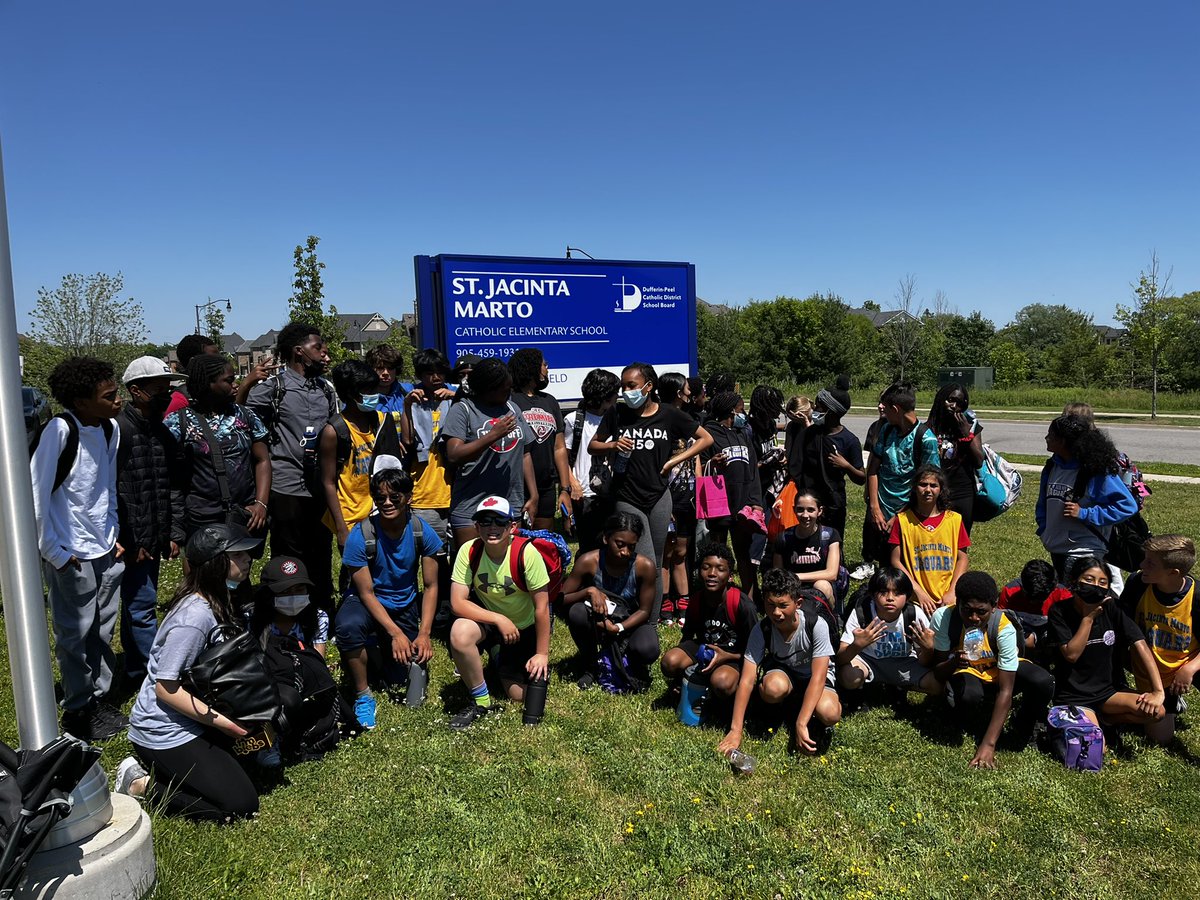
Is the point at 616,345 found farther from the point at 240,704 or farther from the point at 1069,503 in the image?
the point at 240,704

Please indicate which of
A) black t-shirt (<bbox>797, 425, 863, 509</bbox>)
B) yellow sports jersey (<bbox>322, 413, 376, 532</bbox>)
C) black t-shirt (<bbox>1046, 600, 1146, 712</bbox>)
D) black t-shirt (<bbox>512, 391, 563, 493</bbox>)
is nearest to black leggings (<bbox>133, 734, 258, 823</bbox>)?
yellow sports jersey (<bbox>322, 413, 376, 532</bbox>)

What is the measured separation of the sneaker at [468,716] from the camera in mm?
4352

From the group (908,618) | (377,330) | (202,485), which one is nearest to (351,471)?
Result: (202,485)

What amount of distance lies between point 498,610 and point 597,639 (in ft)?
2.36

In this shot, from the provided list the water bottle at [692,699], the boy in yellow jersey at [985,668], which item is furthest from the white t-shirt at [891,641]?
the water bottle at [692,699]

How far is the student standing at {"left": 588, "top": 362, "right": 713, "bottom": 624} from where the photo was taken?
18.3 feet

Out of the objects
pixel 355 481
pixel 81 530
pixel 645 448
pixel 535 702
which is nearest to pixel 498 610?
pixel 535 702

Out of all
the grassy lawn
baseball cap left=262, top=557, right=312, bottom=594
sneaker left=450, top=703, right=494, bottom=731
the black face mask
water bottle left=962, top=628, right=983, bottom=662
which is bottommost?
the grassy lawn

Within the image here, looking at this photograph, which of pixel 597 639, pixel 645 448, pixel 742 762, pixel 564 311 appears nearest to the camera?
pixel 742 762

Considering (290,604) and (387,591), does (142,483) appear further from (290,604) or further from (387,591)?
(387,591)

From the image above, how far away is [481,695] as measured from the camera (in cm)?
457

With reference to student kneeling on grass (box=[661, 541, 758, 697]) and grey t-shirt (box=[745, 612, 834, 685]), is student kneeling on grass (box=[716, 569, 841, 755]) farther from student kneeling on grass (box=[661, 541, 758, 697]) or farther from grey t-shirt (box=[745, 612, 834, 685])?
student kneeling on grass (box=[661, 541, 758, 697])

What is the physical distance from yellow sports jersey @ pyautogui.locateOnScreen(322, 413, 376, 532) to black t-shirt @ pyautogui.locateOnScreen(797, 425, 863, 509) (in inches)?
140

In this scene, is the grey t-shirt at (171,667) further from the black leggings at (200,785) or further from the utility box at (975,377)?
the utility box at (975,377)
